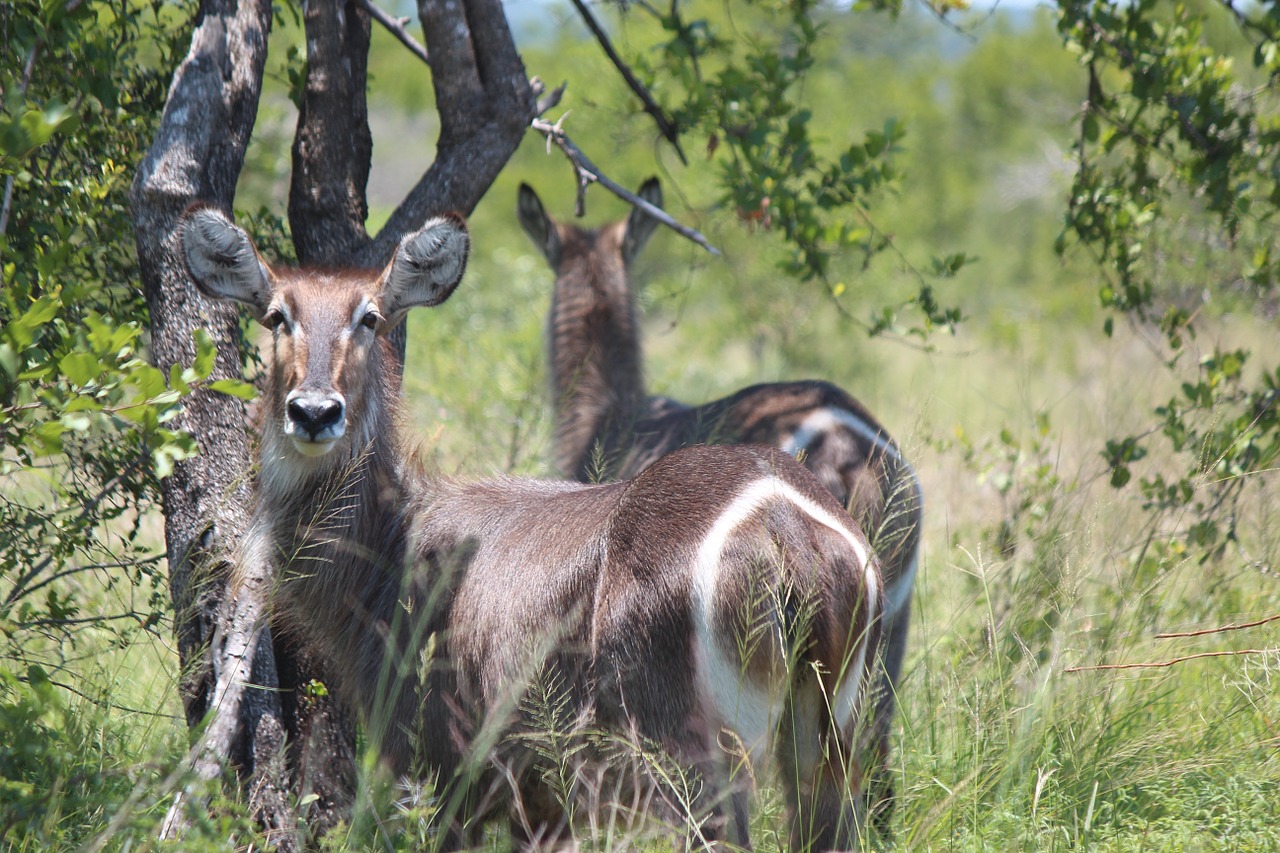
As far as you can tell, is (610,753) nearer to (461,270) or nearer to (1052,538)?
(461,270)

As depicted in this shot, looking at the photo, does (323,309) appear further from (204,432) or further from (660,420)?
(660,420)

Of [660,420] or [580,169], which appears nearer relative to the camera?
[580,169]

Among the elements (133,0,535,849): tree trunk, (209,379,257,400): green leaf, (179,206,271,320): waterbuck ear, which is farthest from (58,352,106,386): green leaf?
(179,206,271,320): waterbuck ear

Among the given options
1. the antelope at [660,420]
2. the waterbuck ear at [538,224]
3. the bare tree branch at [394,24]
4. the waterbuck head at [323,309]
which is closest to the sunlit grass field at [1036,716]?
the antelope at [660,420]

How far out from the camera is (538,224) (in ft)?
20.6

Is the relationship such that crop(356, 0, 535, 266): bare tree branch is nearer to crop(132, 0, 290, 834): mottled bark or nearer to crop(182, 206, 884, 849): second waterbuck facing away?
crop(182, 206, 884, 849): second waterbuck facing away

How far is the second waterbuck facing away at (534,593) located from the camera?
2.69 metres

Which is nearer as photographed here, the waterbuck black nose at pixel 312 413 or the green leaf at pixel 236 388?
the green leaf at pixel 236 388

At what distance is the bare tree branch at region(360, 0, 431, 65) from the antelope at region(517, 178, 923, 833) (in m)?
1.68

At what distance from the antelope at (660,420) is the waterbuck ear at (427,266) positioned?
92cm

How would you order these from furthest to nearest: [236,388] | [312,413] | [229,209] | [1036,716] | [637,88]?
[637,88] < [229,209] < [1036,716] < [312,413] < [236,388]

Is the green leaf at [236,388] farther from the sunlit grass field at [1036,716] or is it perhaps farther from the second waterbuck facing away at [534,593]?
the sunlit grass field at [1036,716]

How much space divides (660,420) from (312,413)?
104 inches

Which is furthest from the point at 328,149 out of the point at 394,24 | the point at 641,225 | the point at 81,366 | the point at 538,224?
the point at 641,225
